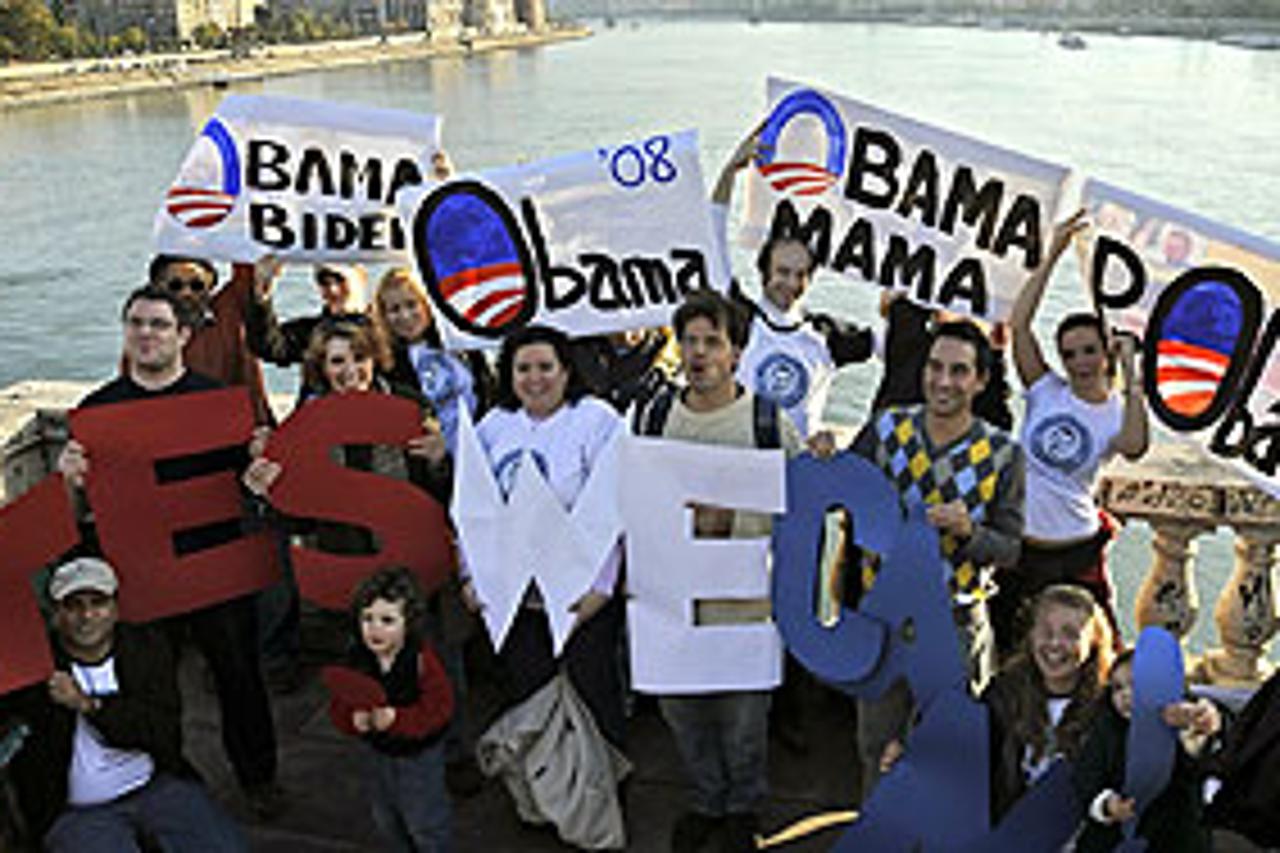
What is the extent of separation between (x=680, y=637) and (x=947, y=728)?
699mm

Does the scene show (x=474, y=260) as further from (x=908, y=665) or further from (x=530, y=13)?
(x=530, y=13)

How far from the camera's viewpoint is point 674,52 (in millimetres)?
88562

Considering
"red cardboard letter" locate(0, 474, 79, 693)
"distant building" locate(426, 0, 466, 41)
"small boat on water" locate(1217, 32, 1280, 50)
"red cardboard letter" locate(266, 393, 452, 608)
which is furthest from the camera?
"distant building" locate(426, 0, 466, 41)

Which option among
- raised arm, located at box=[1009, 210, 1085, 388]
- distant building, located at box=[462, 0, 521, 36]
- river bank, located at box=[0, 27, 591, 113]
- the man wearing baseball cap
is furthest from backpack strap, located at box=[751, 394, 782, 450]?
distant building, located at box=[462, 0, 521, 36]

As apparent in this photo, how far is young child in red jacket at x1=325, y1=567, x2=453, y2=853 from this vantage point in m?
2.77

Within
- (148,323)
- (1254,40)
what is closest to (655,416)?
(148,323)

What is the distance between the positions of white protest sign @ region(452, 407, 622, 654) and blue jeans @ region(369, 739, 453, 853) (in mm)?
337

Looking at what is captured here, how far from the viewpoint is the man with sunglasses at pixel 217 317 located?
3.74 m

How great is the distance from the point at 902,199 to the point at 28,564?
8.16ft

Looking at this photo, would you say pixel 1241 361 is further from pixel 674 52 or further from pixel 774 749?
pixel 674 52

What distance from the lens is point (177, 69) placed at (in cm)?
5731

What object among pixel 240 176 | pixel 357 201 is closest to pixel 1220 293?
pixel 357 201

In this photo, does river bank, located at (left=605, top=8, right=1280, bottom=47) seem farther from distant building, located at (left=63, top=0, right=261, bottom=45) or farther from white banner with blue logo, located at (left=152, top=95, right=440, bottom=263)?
white banner with blue logo, located at (left=152, top=95, right=440, bottom=263)

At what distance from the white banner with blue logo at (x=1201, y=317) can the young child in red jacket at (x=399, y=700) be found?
1.81 m
